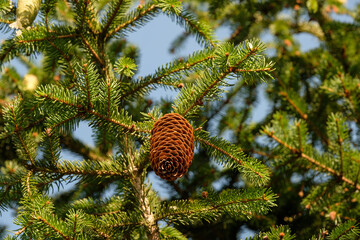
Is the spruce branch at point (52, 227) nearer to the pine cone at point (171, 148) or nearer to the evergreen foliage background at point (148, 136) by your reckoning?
the evergreen foliage background at point (148, 136)

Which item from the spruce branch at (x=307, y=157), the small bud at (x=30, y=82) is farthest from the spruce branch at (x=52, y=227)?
the small bud at (x=30, y=82)

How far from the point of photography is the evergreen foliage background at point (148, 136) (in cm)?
149

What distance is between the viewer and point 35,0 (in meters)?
1.72

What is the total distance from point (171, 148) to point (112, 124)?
0.27 meters

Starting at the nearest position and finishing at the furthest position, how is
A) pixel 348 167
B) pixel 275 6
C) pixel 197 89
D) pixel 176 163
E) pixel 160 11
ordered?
pixel 176 163
pixel 197 89
pixel 160 11
pixel 348 167
pixel 275 6

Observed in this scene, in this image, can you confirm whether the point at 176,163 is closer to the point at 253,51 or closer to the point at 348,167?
the point at 253,51

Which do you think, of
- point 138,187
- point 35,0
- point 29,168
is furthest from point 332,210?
point 35,0

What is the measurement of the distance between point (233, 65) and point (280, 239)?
60 cm

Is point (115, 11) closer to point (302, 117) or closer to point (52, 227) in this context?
point (52, 227)

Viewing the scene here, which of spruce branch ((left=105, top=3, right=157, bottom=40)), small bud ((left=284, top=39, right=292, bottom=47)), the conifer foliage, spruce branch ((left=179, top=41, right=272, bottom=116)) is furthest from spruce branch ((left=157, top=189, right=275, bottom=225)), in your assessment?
small bud ((left=284, top=39, right=292, bottom=47))

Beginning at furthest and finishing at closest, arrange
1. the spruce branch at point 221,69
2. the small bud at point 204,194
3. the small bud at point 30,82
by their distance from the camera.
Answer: the small bud at point 30,82 < the small bud at point 204,194 < the spruce branch at point 221,69

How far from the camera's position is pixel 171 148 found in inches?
55.4

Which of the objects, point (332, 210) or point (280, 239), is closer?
point (280, 239)

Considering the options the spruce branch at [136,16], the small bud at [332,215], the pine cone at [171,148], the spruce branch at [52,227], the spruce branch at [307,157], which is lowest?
the small bud at [332,215]
